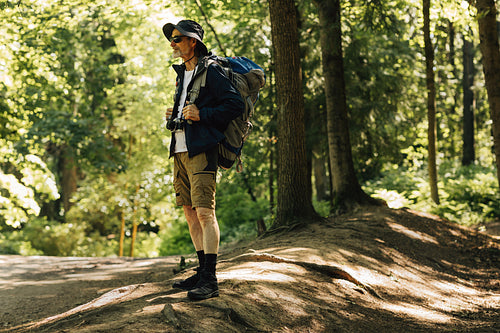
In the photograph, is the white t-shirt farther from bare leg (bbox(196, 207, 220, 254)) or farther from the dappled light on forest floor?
the dappled light on forest floor

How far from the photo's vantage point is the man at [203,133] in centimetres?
436

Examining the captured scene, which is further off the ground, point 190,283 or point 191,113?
point 191,113

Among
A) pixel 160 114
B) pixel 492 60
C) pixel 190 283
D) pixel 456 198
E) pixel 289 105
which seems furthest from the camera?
pixel 160 114

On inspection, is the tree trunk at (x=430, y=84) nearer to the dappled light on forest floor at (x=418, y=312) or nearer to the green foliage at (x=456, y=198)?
the green foliage at (x=456, y=198)

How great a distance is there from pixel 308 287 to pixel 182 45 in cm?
288

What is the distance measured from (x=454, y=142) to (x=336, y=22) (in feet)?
96.4

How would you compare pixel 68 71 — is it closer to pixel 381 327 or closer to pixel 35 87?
pixel 35 87

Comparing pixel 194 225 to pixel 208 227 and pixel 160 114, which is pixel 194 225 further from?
pixel 160 114

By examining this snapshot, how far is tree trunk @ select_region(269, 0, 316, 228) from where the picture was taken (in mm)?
8625

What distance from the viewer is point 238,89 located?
468cm

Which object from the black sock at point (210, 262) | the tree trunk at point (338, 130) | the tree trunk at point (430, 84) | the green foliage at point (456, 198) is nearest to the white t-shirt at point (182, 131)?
the black sock at point (210, 262)

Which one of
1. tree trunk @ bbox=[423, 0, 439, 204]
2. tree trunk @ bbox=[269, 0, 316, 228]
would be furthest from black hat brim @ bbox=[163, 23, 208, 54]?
tree trunk @ bbox=[423, 0, 439, 204]

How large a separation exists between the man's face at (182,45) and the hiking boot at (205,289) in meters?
2.07

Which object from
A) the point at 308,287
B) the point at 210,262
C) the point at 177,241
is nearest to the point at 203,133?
the point at 210,262
